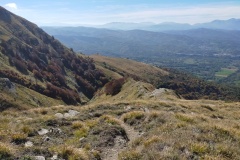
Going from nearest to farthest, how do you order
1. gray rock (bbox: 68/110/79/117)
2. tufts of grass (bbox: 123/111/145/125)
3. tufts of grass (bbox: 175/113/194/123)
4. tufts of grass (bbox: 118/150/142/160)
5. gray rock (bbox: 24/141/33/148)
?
tufts of grass (bbox: 118/150/142/160) → gray rock (bbox: 24/141/33/148) → tufts of grass (bbox: 175/113/194/123) → tufts of grass (bbox: 123/111/145/125) → gray rock (bbox: 68/110/79/117)

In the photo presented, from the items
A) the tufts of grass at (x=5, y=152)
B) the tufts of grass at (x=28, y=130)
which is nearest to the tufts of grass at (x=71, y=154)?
the tufts of grass at (x=5, y=152)

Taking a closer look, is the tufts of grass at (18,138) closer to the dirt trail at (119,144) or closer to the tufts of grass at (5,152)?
the tufts of grass at (5,152)

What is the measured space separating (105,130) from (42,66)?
112 m

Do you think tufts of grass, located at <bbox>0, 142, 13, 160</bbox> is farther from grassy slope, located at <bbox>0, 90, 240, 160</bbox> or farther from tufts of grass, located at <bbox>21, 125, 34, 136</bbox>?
tufts of grass, located at <bbox>21, 125, 34, 136</bbox>

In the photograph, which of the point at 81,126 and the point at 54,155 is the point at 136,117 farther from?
the point at 54,155

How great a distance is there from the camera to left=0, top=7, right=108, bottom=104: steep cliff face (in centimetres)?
9012

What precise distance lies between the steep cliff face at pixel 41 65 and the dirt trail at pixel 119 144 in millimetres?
68621

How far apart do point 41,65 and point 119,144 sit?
Answer: 114m

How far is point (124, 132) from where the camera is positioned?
51.0ft

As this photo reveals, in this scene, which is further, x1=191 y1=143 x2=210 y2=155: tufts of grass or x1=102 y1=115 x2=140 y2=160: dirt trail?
x1=102 y1=115 x2=140 y2=160: dirt trail

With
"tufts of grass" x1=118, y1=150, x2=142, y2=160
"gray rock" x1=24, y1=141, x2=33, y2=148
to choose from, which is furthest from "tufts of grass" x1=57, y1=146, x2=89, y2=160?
"gray rock" x1=24, y1=141, x2=33, y2=148

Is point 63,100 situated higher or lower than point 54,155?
lower

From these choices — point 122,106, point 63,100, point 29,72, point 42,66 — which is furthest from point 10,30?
point 122,106

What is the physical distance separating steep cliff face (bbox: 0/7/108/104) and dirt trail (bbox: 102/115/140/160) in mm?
68621
